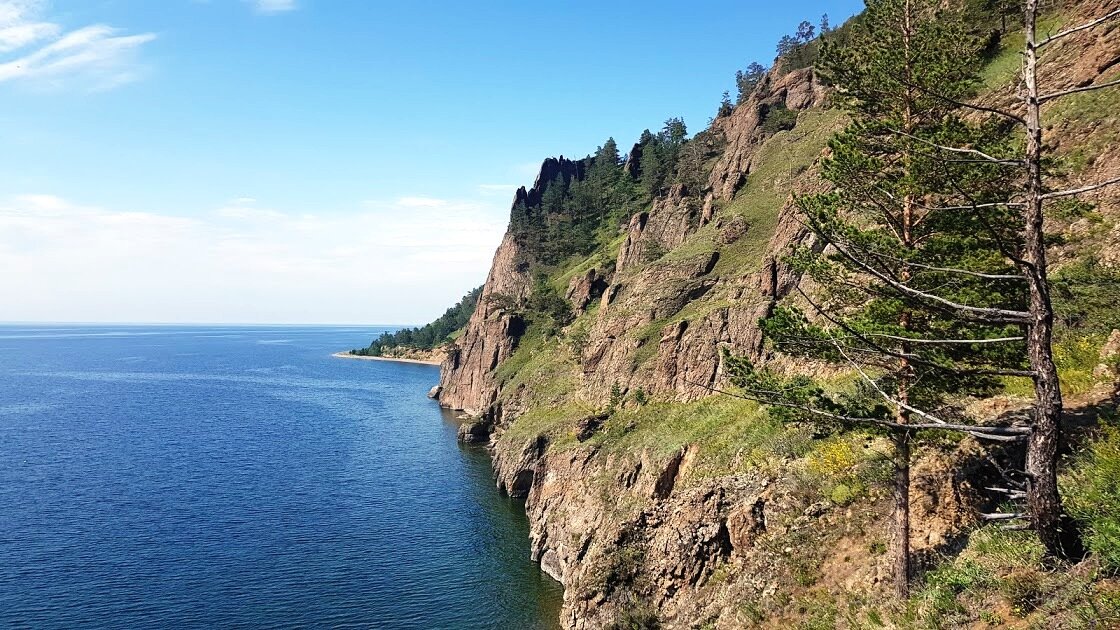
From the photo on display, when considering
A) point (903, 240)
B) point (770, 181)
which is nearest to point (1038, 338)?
point (903, 240)

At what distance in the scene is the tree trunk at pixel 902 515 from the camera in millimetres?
20453

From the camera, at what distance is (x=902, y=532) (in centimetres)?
2077

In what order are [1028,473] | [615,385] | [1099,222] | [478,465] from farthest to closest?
[478,465] < [615,385] < [1099,222] < [1028,473]

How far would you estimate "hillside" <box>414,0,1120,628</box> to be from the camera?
18844mm

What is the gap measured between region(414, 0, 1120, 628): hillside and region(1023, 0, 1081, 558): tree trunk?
7.28ft

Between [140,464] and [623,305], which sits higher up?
[623,305]

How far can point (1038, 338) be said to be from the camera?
10.9 m

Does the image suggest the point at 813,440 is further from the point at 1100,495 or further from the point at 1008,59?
the point at 1008,59

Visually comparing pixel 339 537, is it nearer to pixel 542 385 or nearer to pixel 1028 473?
pixel 542 385

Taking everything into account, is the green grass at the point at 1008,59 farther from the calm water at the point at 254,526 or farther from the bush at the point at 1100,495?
the calm water at the point at 254,526

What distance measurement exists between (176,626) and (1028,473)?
4503cm

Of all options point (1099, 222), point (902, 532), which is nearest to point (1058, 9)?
point (1099, 222)

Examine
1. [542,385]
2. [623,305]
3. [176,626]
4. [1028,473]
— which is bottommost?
[176,626]

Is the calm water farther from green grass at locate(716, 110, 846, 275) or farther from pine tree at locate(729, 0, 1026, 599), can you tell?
green grass at locate(716, 110, 846, 275)
